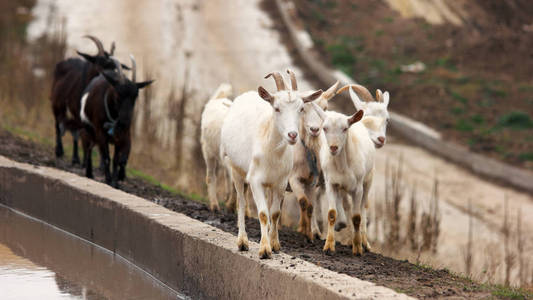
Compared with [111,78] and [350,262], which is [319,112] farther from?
[111,78]

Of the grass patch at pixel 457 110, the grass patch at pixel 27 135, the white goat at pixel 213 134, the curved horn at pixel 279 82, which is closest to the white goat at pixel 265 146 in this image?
the curved horn at pixel 279 82

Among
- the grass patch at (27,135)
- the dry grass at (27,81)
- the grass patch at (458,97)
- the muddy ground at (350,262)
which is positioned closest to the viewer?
the muddy ground at (350,262)

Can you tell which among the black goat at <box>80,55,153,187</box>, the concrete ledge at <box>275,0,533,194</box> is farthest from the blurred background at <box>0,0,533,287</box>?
the black goat at <box>80,55,153,187</box>

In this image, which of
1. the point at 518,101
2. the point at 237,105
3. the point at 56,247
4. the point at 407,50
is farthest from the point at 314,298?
the point at 407,50

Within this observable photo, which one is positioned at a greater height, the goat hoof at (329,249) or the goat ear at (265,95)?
the goat ear at (265,95)

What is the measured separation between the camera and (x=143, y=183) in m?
14.4

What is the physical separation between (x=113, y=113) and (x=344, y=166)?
4.54 metres

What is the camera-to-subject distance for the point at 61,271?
365 inches

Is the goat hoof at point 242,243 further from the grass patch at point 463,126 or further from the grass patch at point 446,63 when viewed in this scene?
the grass patch at point 446,63

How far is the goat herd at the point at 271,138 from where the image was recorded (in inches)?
321

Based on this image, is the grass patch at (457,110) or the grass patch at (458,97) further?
the grass patch at (458,97)

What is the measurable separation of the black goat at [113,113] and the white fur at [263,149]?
4030mm

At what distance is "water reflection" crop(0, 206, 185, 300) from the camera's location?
839 centimetres

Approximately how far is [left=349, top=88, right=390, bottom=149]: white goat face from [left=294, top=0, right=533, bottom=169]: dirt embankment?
8.88m
